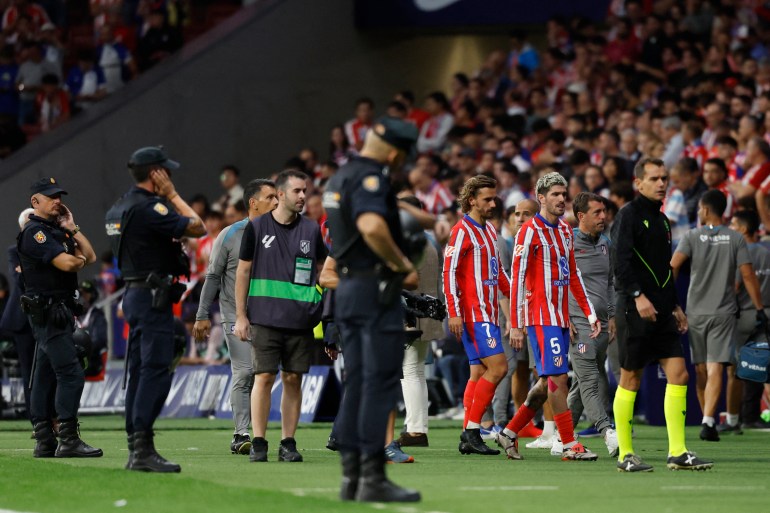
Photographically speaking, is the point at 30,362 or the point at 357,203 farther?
the point at 30,362

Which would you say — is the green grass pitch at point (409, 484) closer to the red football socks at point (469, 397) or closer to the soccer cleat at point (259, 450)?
the soccer cleat at point (259, 450)

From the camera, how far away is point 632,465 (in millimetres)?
11578

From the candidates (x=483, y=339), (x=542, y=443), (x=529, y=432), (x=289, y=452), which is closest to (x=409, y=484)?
(x=289, y=452)

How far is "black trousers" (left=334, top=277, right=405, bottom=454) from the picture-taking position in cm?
929

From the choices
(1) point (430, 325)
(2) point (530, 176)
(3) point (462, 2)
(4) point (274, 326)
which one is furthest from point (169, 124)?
(4) point (274, 326)

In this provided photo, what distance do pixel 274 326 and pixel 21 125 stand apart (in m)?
18.0

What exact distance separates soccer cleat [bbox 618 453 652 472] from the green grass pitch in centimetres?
15

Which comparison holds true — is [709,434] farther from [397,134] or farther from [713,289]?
[397,134]

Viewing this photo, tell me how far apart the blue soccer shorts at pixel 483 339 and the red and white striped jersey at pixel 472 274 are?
53 mm

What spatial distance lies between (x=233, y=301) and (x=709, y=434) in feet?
16.6

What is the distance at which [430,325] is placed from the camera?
1520cm

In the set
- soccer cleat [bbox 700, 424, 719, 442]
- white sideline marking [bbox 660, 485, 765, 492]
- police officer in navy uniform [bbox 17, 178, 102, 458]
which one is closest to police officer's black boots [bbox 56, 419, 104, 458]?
police officer in navy uniform [bbox 17, 178, 102, 458]

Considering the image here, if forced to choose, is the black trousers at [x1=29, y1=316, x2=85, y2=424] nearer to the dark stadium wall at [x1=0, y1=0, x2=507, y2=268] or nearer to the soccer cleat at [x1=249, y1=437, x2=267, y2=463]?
the soccer cleat at [x1=249, y1=437, x2=267, y2=463]

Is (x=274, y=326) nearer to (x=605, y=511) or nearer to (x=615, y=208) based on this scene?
(x=605, y=511)
